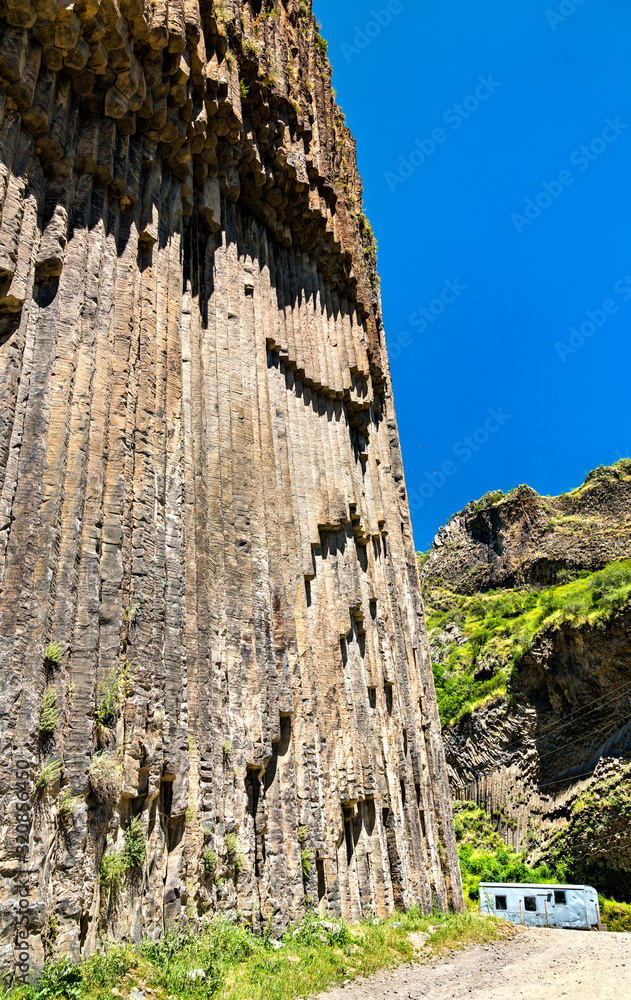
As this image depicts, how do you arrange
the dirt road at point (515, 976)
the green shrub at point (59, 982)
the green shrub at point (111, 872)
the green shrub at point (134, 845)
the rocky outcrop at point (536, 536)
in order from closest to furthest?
the green shrub at point (59, 982) → the green shrub at point (111, 872) → the green shrub at point (134, 845) → the dirt road at point (515, 976) → the rocky outcrop at point (536, 536)

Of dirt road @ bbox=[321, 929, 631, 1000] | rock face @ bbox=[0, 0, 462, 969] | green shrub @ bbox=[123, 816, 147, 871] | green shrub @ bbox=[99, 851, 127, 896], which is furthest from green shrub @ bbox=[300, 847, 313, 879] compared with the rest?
green shrub @ bbox=[99, 851, 127, 896]

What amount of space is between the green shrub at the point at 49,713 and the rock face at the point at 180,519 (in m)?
0.03

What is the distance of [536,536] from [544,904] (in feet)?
83.4

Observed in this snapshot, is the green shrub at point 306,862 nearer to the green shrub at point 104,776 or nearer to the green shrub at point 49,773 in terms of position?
the green shrub at point 104,776

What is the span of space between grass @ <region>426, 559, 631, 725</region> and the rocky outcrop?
4.34 ft

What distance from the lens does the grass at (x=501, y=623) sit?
25750 millimetres

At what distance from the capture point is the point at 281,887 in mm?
8648

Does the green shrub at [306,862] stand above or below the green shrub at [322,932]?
above

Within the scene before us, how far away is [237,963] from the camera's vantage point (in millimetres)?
6910

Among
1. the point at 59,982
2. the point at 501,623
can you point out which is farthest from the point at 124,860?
the point at 501,623

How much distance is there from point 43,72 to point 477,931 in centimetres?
1383

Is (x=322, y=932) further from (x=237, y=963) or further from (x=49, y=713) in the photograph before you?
(x=49, y=713)
